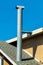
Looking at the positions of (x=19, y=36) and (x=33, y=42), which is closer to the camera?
(x=19, y=36)

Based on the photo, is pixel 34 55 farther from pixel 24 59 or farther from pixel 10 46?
pixel 10 46

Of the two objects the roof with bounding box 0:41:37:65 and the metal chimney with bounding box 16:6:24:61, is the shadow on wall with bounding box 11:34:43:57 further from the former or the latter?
the metal chimney with bounding box 16:6:24:61

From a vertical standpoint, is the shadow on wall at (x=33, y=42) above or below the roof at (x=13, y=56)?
above

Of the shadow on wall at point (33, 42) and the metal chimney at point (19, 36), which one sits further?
the shadow on wall at point (33, 42)

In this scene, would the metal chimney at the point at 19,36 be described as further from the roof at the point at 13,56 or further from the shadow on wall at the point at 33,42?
the shadow on wall at the point at 33,42

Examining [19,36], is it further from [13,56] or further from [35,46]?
[13,56]

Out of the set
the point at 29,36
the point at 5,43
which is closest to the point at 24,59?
the point at 29,36

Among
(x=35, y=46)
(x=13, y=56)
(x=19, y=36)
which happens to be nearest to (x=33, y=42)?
(x=35, y=46)

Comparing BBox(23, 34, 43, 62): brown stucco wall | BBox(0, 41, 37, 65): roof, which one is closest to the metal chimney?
BBox(0, 41, 37, 65): roof

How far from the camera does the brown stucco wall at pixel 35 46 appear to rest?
842 inches

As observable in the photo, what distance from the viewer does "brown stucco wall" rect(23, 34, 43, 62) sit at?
21.4m

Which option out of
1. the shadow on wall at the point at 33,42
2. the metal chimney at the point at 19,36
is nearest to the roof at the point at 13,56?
the metal chimney at the point at 19,36

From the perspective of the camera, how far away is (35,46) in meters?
22.0

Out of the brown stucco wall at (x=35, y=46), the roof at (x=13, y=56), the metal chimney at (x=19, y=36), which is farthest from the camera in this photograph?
the metal chimney at (x=19, y=36)
